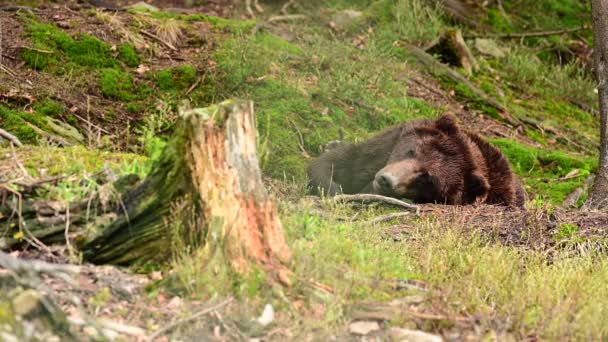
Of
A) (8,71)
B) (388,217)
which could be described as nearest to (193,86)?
(8,71)

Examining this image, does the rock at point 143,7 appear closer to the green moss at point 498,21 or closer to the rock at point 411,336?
the green moss at point 498,21

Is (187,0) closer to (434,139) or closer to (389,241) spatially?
(434,139)

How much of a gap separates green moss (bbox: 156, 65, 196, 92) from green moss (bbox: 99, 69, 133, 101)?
0.33m

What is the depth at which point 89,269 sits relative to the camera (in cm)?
399

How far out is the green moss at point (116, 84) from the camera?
8266 mm

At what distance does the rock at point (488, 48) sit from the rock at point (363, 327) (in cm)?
1014

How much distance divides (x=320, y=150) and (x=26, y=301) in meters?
5.38

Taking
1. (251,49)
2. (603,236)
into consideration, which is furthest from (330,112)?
(603,236)

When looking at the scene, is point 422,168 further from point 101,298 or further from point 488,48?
point 488,48

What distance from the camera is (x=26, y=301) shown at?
10.4ft

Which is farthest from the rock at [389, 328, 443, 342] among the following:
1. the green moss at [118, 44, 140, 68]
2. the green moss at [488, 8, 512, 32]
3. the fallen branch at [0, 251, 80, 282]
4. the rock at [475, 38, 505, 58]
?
the green moss at [488, 8, 512, 32]

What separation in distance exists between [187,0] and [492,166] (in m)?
6.75

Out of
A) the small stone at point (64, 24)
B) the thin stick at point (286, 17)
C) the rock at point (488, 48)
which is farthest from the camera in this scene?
the rock at point (488, 48)

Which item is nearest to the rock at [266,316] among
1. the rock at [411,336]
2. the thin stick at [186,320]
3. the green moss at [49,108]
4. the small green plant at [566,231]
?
the thin stick at [186,320]
